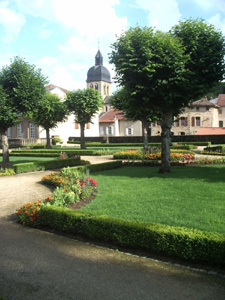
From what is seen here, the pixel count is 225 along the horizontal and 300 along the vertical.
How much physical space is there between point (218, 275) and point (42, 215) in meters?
4.23

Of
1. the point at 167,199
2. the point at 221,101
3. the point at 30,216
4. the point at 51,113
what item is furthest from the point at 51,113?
the point at 221,101

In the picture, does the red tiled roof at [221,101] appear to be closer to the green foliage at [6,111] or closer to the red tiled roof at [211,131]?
the red tiled roof at [211,131]

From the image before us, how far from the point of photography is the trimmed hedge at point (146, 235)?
4.58 meters

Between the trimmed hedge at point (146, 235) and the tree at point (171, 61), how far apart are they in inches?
279

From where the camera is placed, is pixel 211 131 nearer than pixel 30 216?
No

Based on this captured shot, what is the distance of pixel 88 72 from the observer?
316 feet

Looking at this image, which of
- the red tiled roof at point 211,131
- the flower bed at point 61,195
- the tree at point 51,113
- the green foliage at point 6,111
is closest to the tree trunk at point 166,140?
the flower bed at point 61,195

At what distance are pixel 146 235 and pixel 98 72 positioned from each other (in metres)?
93.3

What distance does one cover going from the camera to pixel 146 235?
5129mm

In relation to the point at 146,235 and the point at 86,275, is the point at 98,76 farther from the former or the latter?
the point at 86,275

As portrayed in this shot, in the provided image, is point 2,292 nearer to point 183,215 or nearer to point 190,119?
point 183,215

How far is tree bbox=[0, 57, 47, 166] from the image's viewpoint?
15.0 meters

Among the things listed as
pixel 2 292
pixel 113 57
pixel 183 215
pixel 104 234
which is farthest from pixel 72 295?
pixel 113 57

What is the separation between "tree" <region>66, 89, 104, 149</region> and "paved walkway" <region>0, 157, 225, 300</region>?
25.6m
